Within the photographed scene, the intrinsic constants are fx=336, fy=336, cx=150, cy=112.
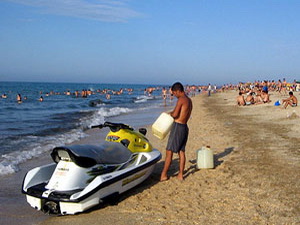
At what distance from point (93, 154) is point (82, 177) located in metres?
0.40

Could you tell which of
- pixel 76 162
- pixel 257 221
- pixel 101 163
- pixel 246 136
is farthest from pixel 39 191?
pixel 246 136

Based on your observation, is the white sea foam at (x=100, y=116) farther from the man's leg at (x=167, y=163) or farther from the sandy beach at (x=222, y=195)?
the man's leg at (x=167, y=163)

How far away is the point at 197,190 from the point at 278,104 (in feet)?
56.3

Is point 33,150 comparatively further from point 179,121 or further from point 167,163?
point 179,121

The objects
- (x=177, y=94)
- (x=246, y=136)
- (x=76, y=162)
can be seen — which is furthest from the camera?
(x=246, y=136)

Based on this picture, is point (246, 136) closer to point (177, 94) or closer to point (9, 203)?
point (177, 94)

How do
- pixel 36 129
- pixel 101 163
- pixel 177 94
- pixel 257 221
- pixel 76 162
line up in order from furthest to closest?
1. pixel 36 129
2. pixel 177 94
3. pixel 101 163
4. pixel 76 162
5. pixel 257 221

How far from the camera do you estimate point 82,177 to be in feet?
16.4

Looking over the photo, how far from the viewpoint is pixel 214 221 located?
4.58 meters

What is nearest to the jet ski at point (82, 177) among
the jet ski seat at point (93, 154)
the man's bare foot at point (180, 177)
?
the jet ski seat at point (93, 154)

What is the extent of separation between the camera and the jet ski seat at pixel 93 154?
4918mm

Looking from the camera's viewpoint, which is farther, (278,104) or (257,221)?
(278,104)

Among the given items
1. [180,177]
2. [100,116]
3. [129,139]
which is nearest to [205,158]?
[180,177]

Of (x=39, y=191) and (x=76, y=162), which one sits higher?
(x=76, y=162)
